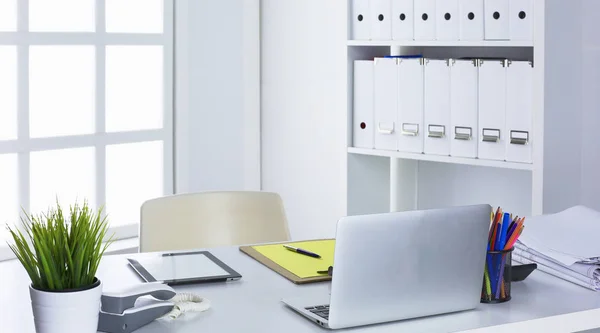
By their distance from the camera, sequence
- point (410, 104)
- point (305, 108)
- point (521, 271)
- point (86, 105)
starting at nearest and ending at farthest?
point (521, 271), point (410, 104), point (86, 105), point (305, 108)

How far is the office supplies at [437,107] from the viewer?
2.86 m

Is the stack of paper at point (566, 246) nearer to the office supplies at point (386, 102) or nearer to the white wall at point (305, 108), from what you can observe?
the office supplies at point (386, 102)

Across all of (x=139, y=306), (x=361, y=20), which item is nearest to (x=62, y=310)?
(x=139, y=306)

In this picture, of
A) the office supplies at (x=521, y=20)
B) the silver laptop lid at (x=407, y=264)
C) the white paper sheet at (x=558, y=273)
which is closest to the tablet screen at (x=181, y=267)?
the silver laptop lid at (x=407, y=264)

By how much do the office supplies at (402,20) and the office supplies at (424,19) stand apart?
23mm

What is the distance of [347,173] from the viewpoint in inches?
127

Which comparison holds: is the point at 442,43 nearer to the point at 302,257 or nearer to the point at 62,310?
the point at 302,257

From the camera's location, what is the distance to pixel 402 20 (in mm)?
2986

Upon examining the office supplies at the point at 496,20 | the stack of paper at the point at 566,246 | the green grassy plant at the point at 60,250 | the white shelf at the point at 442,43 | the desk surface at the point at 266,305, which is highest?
the office supplies at the point at 496,20

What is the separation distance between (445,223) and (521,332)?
0.22m

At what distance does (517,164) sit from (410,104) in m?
0.47

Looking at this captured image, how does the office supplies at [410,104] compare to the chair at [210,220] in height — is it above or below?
above

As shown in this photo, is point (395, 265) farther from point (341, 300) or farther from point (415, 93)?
point (415, 93)

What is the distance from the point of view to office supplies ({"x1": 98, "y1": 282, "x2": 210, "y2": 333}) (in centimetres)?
143
